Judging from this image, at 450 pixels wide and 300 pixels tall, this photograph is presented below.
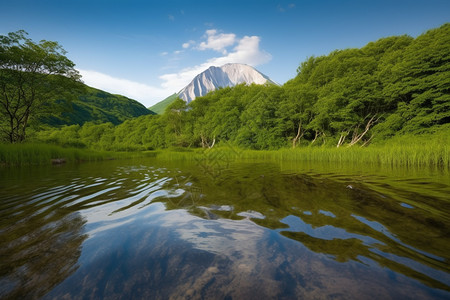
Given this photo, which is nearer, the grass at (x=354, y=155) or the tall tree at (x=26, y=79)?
the grass at (x=354, y=155)

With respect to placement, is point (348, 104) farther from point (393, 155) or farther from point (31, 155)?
point (31, 155)

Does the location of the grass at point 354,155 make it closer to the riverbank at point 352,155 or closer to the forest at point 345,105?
the riverbank at point 352,155

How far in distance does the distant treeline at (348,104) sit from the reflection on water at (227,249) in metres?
24.2

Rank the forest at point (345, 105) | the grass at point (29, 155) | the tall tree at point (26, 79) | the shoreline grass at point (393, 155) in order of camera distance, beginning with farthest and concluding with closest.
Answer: the forest at point (345, 105)
the tall tree at point (26, 79)
the grass at point (29, 155)
the shoreline grass at point (393, 155)

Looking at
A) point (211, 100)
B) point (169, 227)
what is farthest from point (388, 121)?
point (211, 100)

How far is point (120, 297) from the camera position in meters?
1.11

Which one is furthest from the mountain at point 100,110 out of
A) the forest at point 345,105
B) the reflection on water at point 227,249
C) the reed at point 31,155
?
the reflection on water at point 227,249

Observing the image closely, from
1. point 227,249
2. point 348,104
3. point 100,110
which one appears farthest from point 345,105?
point 100,110

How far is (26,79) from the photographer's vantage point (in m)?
18.2

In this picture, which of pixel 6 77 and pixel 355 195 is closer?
pixel 355 195

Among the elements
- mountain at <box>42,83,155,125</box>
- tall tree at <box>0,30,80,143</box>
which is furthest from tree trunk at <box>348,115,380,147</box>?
mountain at <box>42,83,155,125</box>

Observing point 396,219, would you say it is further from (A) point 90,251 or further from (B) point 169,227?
(A) point 90,251

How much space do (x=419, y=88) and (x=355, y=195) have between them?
90.6 ft

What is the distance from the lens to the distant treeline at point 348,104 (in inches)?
830
